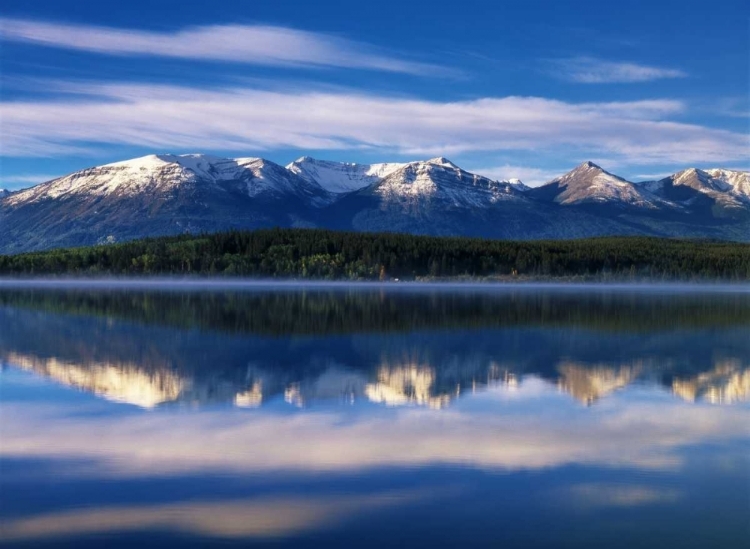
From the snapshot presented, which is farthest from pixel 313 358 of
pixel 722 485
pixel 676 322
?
pixel 676 322

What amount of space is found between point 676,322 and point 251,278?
138290 millimetres

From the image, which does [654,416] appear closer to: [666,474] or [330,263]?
[666,474]

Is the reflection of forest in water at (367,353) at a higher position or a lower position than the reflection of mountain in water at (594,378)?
lower

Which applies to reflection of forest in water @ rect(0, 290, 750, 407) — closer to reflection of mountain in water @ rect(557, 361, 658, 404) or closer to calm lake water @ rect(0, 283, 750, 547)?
reflection of mountain in water @ rect(557, 361, 658, 404)

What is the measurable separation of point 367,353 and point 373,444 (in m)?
18.3

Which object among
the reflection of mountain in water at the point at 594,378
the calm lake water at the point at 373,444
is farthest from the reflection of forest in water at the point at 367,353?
the calm lake water at the point at 373,444

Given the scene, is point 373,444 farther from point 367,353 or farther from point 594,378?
point 367,353

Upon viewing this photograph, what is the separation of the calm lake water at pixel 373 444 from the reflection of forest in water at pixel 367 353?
207 millimetres

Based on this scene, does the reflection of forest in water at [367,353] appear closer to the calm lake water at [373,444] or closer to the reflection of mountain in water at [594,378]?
the reflection of mountain in water at [594,378]

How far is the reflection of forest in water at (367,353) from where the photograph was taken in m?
28.8

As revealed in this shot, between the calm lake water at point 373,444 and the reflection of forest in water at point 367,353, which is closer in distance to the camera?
the calm lake water at point 373,444

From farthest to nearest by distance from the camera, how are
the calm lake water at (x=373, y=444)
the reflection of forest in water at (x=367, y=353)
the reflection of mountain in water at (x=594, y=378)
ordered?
the reflection of forest in water at (x=367, y=353), the reflection of mountain in water at (x=594, y=378), the calm lake water at (x=373, y=444)

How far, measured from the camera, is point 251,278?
18888 centimetres

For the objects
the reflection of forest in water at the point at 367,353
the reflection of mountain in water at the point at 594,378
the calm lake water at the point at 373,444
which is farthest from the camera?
the reflection of forest in water at the point at 367,353
